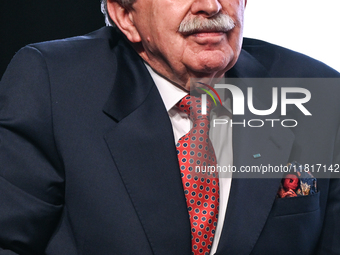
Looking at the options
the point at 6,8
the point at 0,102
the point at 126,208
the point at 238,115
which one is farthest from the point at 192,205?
the point at 6,8

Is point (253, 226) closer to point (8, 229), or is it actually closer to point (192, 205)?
point (192, 205)

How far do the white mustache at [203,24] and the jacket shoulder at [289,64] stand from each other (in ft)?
1.15

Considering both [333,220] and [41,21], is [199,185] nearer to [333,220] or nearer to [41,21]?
[333,220]

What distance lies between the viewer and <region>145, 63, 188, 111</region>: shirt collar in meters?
1.33

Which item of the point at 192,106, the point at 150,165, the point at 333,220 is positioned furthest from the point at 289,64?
the point at 150,165

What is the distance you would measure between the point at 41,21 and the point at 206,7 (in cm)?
80

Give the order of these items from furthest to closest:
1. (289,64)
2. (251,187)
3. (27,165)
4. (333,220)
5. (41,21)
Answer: (41,21) < (289,64) < (333,220) < (251,187) < (27,165)

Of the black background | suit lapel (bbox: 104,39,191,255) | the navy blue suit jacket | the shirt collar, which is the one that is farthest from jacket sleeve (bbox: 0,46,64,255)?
the black background

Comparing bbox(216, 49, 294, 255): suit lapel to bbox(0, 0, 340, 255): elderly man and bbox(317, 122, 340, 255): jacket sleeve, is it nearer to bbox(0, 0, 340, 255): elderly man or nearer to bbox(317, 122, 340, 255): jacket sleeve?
bbox(0, 0, 340, 255): elderly man

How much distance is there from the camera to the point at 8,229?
1116mm

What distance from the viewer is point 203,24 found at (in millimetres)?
1195

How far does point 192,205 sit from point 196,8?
0.53 meters

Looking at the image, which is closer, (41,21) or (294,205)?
(294,205)

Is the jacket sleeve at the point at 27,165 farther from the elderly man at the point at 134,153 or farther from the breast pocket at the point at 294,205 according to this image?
the breast pocket at the point at 294,205
